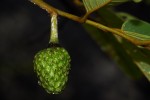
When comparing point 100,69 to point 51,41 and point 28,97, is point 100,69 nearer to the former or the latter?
point 28,97

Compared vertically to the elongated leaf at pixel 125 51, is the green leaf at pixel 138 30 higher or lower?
higher

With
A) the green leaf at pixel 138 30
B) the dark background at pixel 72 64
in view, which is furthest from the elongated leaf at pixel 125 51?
the dark background at pixel 72 64

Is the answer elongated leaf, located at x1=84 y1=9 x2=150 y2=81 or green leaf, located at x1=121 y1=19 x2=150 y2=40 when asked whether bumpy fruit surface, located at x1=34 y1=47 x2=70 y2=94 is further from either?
elongated leaf, located at x1=84 y1=9 x2=150 y2=81

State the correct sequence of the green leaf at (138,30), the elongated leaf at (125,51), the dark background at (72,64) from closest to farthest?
the green leaf at (138,30), the elongated leaf at (125,51), the dark background at (72,64)

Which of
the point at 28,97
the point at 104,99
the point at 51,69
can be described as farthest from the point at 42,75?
the point at 104,99

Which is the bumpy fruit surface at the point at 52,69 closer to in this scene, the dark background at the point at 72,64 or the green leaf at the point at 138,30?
the green leaf at the point at 138,30

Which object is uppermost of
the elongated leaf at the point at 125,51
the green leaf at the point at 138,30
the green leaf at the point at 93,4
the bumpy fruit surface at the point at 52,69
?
the green leaf at the point at 93,4
